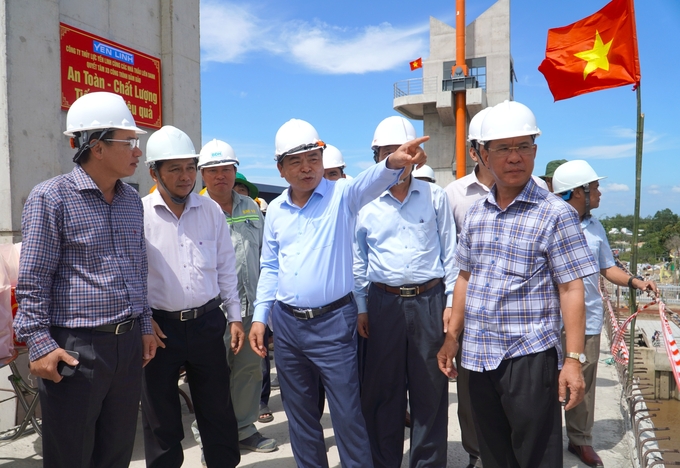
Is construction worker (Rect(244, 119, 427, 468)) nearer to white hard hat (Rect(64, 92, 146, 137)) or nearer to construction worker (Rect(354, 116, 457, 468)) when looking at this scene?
construction worker (Rect(354, 116, 457, 468))

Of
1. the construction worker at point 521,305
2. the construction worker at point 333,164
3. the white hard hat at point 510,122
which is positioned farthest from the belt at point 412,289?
the construction worker at point 333,164

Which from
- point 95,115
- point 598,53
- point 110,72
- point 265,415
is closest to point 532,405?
point 95,115

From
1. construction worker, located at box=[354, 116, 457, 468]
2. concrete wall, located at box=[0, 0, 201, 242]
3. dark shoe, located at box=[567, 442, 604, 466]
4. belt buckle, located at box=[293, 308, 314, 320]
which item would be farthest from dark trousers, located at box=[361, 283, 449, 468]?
concrete wall, located at box=[0, 0, 201, 242]

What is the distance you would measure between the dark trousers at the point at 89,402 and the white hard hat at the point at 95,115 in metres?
0.97

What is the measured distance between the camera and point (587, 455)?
362 centimetres

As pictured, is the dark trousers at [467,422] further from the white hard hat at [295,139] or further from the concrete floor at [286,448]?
the white hard hat at [295,139]

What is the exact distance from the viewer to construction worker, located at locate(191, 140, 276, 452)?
12.9ft

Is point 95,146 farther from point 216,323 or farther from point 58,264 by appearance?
point 216,323

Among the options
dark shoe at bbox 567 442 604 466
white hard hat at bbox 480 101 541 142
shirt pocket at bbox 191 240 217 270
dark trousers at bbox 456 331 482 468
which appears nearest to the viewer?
white hard hat at bbox 480 101 541 142

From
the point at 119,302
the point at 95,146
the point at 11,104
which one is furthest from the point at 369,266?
the point at 11,104

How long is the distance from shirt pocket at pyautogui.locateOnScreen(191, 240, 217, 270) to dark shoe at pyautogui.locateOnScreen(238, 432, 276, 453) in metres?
1.59

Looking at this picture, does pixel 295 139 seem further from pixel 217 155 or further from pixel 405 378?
pixel 405 378

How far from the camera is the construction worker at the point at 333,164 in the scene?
512cm

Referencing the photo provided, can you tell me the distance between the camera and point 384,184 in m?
2.65
